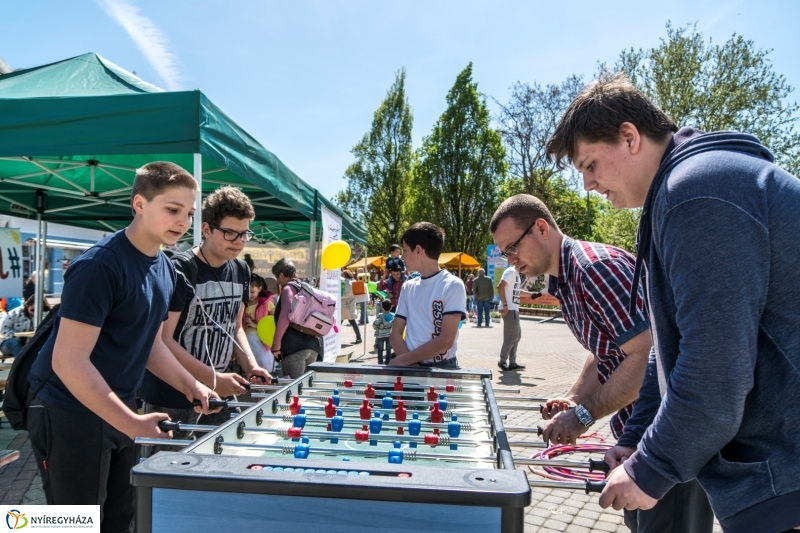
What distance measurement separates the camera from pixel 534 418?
6.24m

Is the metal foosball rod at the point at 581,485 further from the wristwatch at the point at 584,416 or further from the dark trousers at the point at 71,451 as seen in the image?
the dark trousers at the point at 71,451

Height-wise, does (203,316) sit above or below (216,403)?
above

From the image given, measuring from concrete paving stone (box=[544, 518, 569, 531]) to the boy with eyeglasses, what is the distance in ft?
7.07

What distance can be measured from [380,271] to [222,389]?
25818 mm

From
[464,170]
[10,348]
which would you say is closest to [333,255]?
[10,348]

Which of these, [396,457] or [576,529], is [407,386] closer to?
[396,457]

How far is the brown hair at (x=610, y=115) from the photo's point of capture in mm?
1471

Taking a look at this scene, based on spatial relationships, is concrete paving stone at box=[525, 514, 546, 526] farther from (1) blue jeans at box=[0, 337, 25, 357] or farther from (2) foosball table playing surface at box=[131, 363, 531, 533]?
(1) blue jeans at box=[0, 337, 25, 357]

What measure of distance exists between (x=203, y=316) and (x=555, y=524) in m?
2.67

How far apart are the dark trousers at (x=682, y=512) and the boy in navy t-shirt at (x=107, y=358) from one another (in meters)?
1.89

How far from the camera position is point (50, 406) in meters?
2.13

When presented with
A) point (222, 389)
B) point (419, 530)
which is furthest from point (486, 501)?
point (222, 389)

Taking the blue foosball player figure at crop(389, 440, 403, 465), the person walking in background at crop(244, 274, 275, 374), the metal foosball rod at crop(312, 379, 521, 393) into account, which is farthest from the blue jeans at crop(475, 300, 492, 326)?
the blue foosball player figure at crop(389, 440, 403, 465)

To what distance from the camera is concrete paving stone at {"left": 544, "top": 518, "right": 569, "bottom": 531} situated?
350 cm
